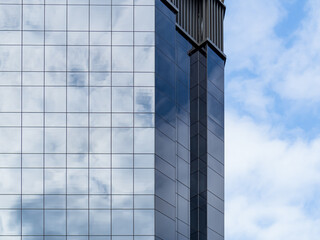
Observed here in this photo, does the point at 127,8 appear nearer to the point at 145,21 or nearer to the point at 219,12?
the point at 145,21

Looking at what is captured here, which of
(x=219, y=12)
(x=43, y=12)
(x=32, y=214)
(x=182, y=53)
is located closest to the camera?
(x=32, y=214)

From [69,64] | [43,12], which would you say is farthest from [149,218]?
[43,12]

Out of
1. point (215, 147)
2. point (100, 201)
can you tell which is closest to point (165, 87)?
point (215, 147)

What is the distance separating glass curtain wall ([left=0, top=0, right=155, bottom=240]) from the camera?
7162 cm

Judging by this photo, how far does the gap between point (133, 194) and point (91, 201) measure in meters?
3.75

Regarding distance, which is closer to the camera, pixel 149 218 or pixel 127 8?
pixel 149 218

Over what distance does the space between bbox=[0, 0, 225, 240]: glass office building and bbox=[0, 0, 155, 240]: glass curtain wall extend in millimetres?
91

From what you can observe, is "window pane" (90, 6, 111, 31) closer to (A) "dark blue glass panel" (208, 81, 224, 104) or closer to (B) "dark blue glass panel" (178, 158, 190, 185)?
(A) "dark blue glass panel" (208, 81, 224, 104)

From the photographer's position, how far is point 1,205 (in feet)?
236

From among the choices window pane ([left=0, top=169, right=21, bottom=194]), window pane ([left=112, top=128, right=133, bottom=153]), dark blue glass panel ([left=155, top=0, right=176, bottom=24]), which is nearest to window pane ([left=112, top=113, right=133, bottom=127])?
window pane ([left=112, top=128, right=133, bottom=153])

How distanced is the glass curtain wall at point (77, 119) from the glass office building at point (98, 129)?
0.09 m

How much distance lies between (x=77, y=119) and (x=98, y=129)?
2136 mm

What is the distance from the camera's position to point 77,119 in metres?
74.4

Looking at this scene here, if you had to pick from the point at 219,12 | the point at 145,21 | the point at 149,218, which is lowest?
the point at 149,218
